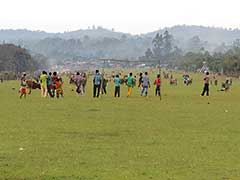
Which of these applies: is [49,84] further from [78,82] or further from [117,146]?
[117,146]

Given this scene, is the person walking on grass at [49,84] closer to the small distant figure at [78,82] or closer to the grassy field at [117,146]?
the small distant figure at [78,82]

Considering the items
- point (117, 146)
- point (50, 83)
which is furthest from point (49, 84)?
point (117, 146)

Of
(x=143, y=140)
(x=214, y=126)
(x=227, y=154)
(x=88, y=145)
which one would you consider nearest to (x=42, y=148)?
(x=88, y=145)

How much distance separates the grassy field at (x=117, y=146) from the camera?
12.1 meters

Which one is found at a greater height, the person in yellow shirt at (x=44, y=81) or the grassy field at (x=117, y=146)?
the person in yellow shirt at (x=44, y=81)

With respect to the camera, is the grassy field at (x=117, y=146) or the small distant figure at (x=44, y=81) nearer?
the grassy field at (x=117, y=146)

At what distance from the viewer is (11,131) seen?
730 inches

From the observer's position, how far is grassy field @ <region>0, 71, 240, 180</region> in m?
12.1

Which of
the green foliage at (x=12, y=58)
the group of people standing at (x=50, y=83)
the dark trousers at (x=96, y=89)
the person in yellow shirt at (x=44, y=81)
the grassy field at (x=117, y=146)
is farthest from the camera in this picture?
the green foliage at (x=12, y=58)

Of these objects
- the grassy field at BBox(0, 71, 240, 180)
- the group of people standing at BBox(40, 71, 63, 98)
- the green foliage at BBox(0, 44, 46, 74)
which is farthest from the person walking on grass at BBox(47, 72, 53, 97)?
the green foliage at BBox(0, 44, 46, 74)

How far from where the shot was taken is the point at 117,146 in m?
15.6

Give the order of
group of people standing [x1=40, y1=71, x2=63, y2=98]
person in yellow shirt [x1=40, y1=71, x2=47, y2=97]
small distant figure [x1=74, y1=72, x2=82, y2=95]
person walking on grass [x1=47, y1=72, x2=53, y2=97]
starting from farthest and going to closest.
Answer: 1. small distant figure [x1=74, y1=72, x2=82, y2=95]
2. person in yellow shirt [x1=40, y1=71, x2=47, y2=97]
3. group of people standing [x1=40, y1=71, x2=63, y2=98]
4. person walking on grass [x1=47, y1=72, x2=53, y2=97]

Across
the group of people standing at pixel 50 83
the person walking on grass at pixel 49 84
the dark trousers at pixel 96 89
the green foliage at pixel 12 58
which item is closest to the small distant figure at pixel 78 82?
the dark trousers at pixel 96 89

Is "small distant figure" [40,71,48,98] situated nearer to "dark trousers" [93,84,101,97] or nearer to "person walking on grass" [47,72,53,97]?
"person walking on grass" [47,72,53,97]
